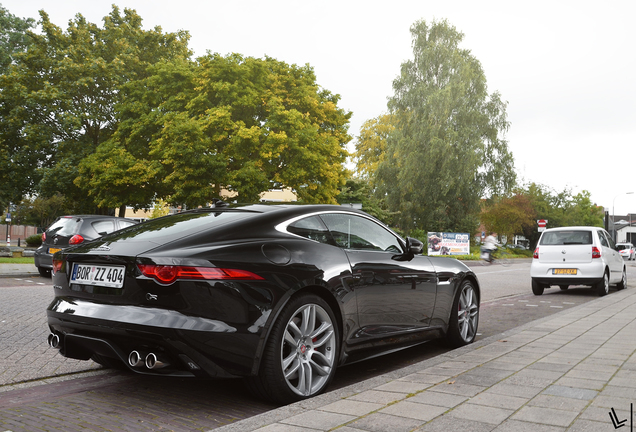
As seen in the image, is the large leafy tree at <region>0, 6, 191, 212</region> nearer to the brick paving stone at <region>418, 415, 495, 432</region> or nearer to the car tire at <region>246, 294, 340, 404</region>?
the car tire at <region>246, 294, 340, 404</region>

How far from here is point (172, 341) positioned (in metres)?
3.45

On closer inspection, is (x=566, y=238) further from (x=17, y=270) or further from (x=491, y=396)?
(x=17, y=270)

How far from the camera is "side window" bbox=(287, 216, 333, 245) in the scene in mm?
4332

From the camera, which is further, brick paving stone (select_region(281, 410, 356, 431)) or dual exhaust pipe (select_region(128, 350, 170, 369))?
dual exhaust pipe (select_region(128, 350, 170, 369))

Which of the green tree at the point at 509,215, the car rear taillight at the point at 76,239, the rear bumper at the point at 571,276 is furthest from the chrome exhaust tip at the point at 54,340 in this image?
the green tree at the point at 509,215

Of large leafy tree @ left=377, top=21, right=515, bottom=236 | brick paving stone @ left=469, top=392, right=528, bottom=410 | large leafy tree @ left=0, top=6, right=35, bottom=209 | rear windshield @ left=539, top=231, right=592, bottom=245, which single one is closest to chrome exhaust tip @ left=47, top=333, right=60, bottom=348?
brick paving stone @ left=469, top=392, right=528, bottom=410

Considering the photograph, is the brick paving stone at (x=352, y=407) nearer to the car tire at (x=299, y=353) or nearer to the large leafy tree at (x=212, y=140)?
the car tire at (x=299, y=353)

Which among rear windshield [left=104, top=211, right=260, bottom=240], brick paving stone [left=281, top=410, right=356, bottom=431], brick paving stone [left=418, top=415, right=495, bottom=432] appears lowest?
brick paving stone [left=281, top=410, right=356, bottom=431]

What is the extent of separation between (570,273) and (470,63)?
103ft

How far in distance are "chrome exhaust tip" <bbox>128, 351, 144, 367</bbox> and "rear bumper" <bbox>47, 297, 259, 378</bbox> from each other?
0.02 meters

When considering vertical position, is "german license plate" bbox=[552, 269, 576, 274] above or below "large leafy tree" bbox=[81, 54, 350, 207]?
below

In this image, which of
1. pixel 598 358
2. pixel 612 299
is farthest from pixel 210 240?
pixel 612 299

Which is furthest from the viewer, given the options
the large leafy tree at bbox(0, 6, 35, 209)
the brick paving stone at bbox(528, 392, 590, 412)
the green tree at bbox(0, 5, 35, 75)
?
the green tree at bbox(0, 5, 35, 75)

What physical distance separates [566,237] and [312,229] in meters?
11.3
